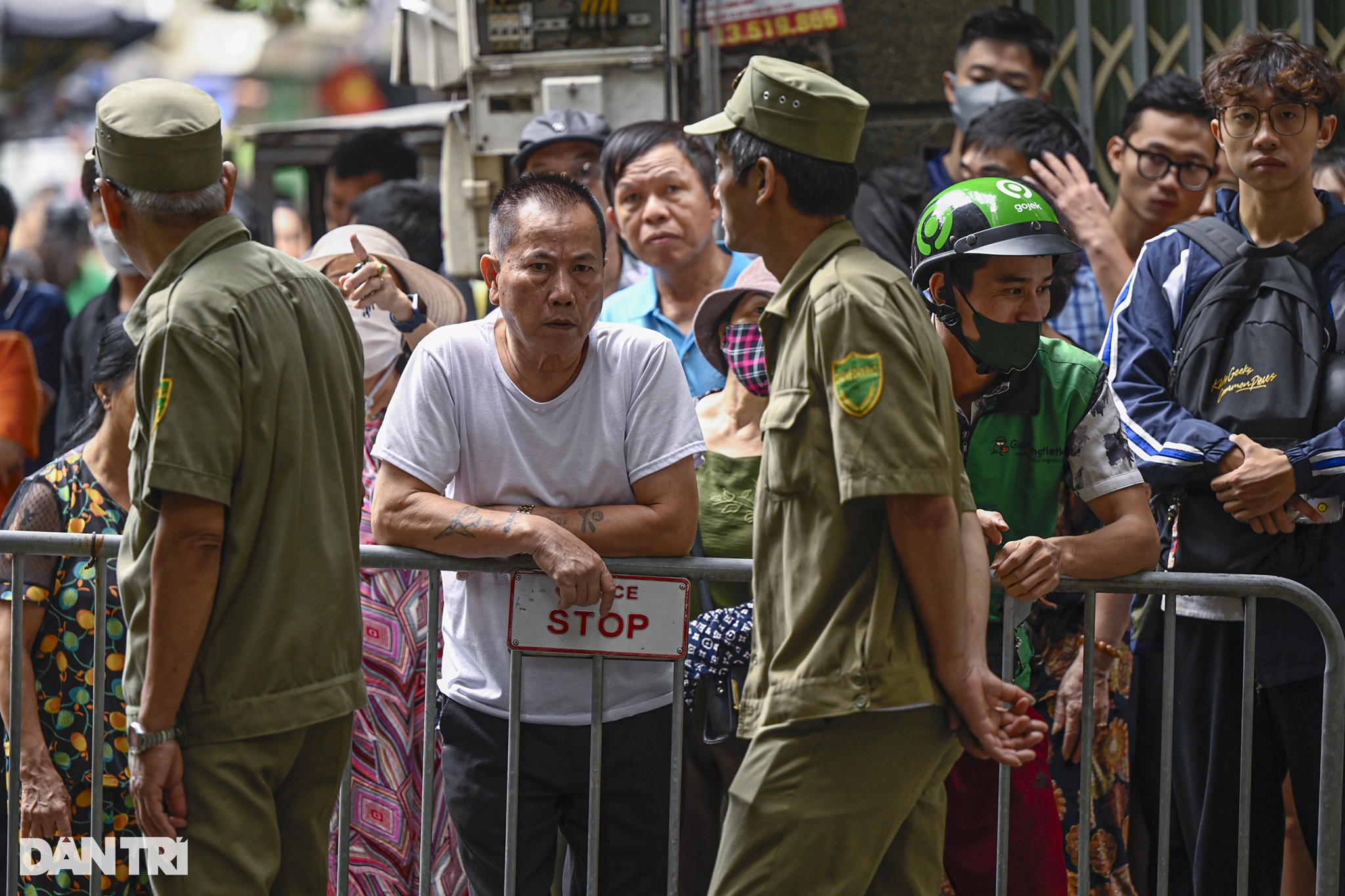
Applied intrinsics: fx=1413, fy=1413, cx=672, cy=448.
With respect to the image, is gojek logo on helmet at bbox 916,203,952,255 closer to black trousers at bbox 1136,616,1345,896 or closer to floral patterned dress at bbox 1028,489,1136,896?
floral patterned dress at bbox 1028,489,1136,896

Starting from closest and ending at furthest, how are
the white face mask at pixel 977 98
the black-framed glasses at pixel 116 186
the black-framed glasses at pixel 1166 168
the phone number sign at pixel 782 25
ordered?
the black-framed glasses at pixel 116 186, the black-framed glasses at pixel 1166 168, the white face mask at pixel 977 98, the phone number sign at pixel 782 25

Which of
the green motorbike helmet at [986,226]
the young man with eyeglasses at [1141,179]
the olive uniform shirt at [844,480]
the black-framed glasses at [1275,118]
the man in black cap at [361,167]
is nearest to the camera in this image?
the olive uniform shirt at [844,480]

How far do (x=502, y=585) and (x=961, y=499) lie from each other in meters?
1.12

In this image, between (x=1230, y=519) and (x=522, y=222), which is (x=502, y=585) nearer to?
(x=522, y=222)

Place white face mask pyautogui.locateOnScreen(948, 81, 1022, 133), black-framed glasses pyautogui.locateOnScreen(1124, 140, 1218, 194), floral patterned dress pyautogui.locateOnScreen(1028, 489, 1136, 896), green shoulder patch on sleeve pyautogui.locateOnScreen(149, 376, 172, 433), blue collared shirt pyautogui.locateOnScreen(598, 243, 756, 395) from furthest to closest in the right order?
white face mask pyautogui.locateOnScreen(948, 81, 1022, 133) → black-framed glasses pyautogui.locateOnScreen(1124, 140, 1218, 194) → blue collared shirt pyautogui.locateOnScreen(598, 243, 756, 395) → floral patterned dress pyautogui.locateOnScreen(1028, 489, 1136, 896) → green shoulder patch on sleeve pyautogui.locateOnScreen(149, 376, 172, 433)

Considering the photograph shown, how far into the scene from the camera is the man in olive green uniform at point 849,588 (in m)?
2.28

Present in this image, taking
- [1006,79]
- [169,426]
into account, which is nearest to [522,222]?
[169,426]

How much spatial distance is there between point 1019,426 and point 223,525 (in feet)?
5.51

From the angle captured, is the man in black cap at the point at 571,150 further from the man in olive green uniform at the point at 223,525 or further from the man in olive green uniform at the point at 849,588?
the man in olive green uniform at the point at 849,588

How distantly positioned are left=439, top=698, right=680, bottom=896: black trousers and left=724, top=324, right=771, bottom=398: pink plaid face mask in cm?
93

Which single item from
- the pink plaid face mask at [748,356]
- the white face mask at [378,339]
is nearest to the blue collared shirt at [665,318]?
the pink plaid face mask at [748,356]

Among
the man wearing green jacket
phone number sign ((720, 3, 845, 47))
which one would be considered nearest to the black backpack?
the man wearing green jacket

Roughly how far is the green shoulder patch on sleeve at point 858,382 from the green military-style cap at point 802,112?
42cm

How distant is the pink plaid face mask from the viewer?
3.60m
